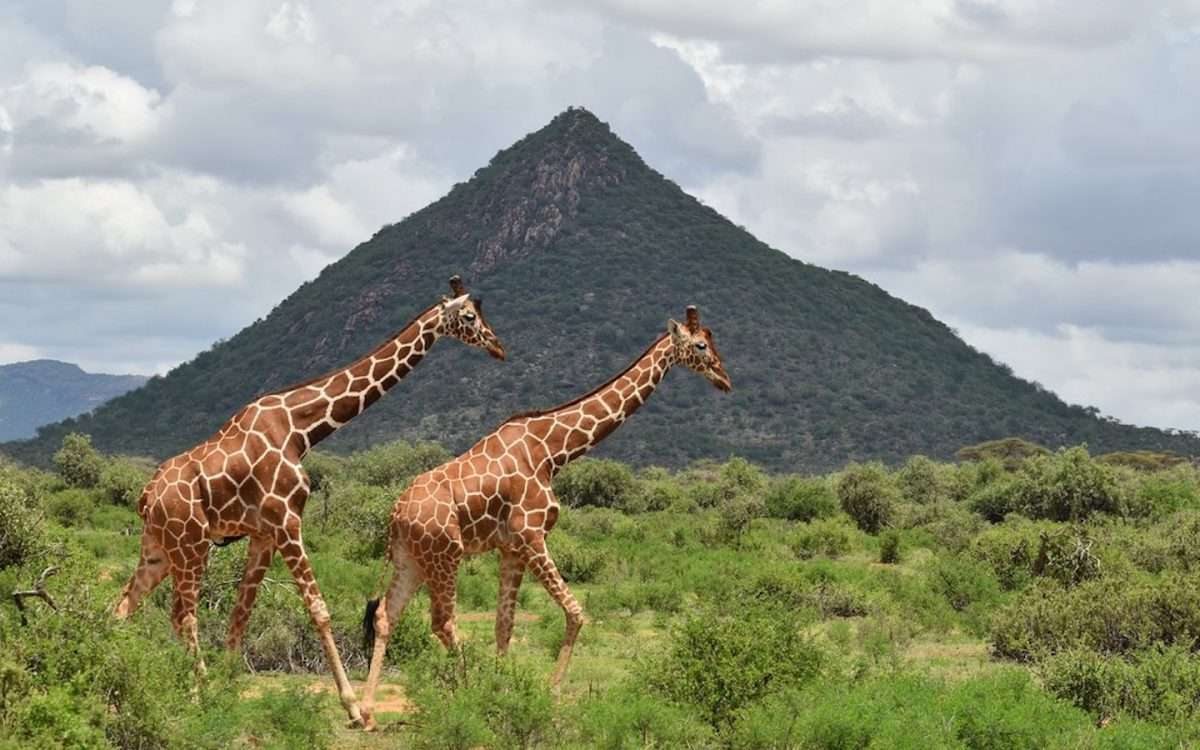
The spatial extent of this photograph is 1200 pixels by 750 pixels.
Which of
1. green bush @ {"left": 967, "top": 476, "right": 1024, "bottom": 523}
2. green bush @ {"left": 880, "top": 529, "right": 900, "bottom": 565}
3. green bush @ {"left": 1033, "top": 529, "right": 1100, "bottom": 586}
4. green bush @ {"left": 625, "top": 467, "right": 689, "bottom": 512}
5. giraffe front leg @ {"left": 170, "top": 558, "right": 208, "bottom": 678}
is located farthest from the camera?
green bush @ {"left": 625, "top": 467, "right": 689, "bottom": 512}

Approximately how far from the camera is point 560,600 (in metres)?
13.3

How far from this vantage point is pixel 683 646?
1372 centimetres

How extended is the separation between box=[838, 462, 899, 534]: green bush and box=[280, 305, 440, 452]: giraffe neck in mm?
27304

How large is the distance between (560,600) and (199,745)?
3.55m

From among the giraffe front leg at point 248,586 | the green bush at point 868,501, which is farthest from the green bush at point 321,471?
the giraffe front leg at point 248,586

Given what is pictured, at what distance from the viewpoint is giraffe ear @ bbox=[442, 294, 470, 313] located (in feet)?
44.3

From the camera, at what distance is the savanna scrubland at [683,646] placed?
11148 millimetres

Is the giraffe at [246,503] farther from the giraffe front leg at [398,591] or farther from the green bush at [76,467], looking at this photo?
the green bush at [76,467]

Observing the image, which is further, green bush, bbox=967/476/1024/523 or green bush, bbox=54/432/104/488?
green bush, bbox=54/432/104/488

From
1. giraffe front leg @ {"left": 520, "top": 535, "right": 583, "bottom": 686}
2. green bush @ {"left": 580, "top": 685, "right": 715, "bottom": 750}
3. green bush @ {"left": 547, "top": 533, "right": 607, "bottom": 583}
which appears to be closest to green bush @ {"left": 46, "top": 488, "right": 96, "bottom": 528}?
green bush @ {"left": 547, "top": 533, "right": 607, "bottom": 583}

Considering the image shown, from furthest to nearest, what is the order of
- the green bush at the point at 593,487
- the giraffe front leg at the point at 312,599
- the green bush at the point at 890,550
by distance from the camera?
the green bush at the point at 593,487 → the green bush at the point at 890,550 → the giraffe front leg at the point at 312,599

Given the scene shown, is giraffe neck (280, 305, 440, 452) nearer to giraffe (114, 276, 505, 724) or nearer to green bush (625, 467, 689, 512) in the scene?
giraffe (114, 276, 505, 724)

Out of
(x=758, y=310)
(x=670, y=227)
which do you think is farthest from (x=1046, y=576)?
(x=670, y=227)

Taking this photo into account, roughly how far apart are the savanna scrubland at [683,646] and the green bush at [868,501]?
3.92m
